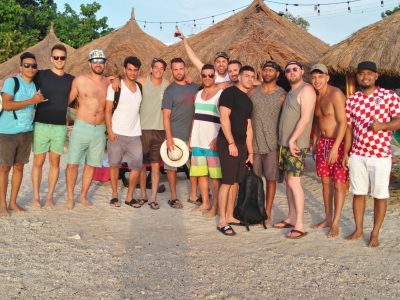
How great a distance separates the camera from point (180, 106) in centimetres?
593

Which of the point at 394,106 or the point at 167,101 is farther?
the point at 167,101

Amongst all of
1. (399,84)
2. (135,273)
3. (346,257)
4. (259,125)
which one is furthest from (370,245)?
(399,84)

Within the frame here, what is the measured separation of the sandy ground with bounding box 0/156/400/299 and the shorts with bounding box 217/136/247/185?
62 centimetres

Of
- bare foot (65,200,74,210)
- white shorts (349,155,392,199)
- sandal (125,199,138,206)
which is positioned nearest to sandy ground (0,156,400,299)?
bare foot (65,200,74,210)

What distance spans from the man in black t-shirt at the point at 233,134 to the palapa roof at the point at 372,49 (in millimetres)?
4925

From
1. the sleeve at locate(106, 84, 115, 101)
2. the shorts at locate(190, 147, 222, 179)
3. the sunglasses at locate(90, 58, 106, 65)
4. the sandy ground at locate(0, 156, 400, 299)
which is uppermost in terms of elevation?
the sunglasses at locate(90, 58, 106, 65)

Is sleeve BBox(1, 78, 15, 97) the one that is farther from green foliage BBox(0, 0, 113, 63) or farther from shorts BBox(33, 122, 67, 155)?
green foliage BBox(0, 0, 113, 63)

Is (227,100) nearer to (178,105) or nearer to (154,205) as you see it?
(178,105)

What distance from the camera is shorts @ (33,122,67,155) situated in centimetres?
559

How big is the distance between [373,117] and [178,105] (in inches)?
99.0

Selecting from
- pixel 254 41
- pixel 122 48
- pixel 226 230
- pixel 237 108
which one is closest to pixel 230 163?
pixel 237 108

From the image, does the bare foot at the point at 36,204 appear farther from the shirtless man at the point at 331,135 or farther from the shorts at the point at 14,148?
the shirtless man at the point at 331,135

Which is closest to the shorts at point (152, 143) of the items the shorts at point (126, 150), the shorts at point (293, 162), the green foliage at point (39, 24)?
the shorts at point (126, 150)

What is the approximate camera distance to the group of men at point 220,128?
4465 millimetres
